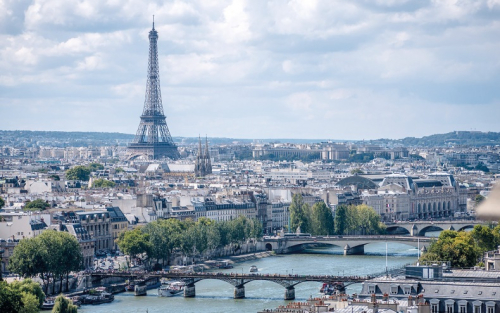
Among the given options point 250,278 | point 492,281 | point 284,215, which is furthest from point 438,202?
point 492,281

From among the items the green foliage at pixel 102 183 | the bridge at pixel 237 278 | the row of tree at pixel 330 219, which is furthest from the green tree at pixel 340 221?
the bridge at pixel 237 278

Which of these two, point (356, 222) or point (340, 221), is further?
point (356, 222)

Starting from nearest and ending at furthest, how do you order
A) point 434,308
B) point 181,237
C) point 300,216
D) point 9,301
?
1. point 434,308
2. point 9,301
3. point 181,237
4. point 300,216

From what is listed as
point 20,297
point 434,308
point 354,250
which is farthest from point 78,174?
point 434,308

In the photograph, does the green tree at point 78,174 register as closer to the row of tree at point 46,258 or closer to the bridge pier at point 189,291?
the row of tree at point 46,258

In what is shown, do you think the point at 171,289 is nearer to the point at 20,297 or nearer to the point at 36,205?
the point at 20,297

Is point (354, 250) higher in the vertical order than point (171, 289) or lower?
higher

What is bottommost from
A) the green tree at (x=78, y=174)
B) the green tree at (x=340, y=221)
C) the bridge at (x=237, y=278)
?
the bridge at (x=237, y=278)

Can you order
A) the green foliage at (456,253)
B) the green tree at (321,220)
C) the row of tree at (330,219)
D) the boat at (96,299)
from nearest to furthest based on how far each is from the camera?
the green foliage at (456,253) → the boat at (96,299) → the green tree at (321,220) → the row of tree at (330,219)
